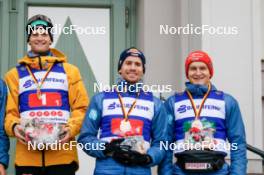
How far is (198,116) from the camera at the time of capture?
14.6 feet

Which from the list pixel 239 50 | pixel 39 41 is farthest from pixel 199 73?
pixel 239 50

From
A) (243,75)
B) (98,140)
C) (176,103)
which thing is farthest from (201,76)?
(243,75)

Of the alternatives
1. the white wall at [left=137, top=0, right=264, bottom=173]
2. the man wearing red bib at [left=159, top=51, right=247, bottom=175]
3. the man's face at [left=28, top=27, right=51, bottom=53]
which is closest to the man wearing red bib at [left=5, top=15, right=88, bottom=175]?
the man's face at [left=28, top=27, right=51, bottom=53]

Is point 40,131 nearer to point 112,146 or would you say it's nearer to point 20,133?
point 20,133

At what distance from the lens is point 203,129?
4.42 meters

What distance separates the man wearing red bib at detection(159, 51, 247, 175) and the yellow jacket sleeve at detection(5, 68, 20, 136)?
1.15m

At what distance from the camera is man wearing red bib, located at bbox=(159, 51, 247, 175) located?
14.1 ft

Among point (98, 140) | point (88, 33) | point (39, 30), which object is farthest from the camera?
point (88, 33)

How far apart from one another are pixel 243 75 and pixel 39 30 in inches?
102

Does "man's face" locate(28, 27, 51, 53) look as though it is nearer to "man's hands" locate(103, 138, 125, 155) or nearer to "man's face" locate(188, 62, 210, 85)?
"man's hands" locate(103, 138, 125, 155)

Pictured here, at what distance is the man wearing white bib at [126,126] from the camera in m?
4.21

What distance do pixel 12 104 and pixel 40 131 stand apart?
36 centimetres

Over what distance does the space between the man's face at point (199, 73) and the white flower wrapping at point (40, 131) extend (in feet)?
3.59

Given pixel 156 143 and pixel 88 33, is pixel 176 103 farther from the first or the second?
pixel 88 33
